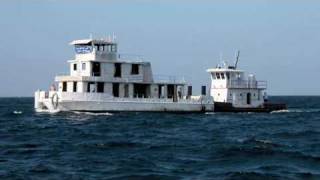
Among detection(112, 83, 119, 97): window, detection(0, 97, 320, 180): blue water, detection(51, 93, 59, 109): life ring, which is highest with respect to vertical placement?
detection(112, 83, 119, 97): window

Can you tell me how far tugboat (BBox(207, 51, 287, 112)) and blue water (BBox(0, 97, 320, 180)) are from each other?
19571 mm

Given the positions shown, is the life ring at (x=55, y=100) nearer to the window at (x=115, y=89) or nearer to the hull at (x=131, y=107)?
the hull at (x=131, y=107)

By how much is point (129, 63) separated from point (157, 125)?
1642 cm

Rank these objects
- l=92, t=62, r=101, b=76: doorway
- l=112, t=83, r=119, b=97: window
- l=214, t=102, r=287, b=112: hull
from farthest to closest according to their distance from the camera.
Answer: l=214, t=102, r=287, b=112: hull
l=112, t=83, r=119, b=97: window
l=92, t=62, r=101, b=76: doorway

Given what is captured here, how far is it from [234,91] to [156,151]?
3843 centimetres

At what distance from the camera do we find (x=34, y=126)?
4481cm

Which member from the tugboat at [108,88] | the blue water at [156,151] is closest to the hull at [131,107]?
the tugboat at [108,88]

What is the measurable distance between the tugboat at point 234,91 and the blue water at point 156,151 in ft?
64.2

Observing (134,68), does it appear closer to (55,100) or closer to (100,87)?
(100,87)

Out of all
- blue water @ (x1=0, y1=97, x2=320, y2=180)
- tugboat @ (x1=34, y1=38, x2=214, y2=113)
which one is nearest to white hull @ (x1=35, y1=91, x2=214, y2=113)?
tugboat @ (x1=34, y1=38, x2=214, y2=113)

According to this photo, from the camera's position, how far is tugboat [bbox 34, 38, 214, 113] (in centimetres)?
5772

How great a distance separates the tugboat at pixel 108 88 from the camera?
57719 millimetres

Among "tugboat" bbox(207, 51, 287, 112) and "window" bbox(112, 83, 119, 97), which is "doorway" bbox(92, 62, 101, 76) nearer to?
"window" bbox(112, 83, 119, 97)

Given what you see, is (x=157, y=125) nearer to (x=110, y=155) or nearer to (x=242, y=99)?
(x=110, y=155)
